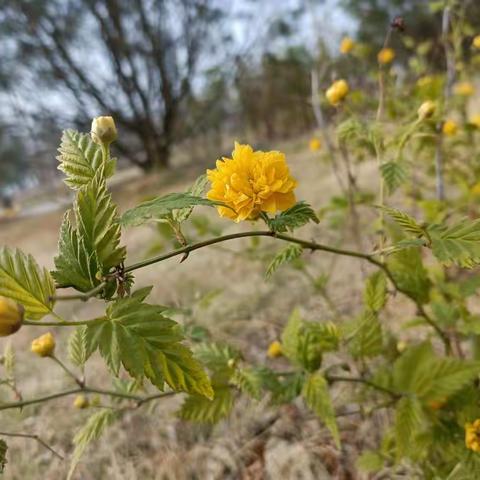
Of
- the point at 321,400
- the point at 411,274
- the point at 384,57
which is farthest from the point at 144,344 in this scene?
the point at 384,57

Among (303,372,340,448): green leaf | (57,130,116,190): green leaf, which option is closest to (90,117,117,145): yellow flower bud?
(57,130,116,190): green leaf

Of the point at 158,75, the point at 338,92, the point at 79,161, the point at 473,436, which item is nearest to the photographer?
the point at 79,161

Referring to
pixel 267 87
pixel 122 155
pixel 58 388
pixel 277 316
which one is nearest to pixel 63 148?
pixel 58 388

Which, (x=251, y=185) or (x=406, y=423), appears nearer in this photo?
(x=251, y=185)

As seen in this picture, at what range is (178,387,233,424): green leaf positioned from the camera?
1.87 ft

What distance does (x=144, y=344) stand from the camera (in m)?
0.29

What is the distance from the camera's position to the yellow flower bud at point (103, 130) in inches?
15.1

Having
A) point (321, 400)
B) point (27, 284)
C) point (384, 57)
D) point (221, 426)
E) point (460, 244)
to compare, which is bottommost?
point (221, 426)

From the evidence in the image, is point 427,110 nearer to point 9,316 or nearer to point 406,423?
point 406,423

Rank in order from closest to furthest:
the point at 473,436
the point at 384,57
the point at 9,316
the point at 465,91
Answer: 1. the point at 9,316
2. the point at 473,436
3. the point at 384,57
4. the point at 465,91

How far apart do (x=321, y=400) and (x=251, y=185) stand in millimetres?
277

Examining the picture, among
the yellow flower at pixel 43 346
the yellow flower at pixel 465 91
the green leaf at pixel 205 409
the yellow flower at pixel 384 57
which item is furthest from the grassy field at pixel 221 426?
the yellow flower at pixel 465 91

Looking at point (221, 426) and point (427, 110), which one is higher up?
point (427, 110)

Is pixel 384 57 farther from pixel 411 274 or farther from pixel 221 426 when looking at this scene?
pixel 221 426
